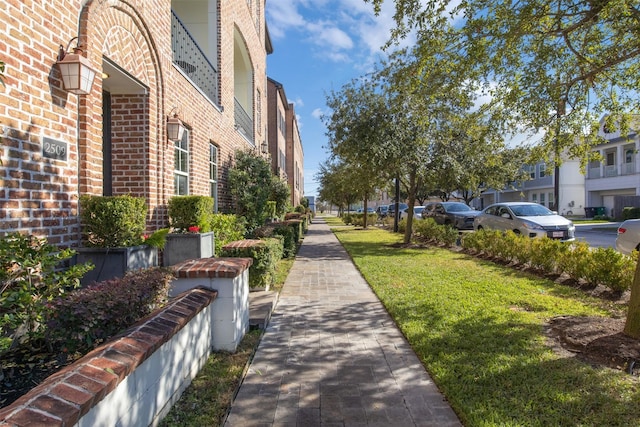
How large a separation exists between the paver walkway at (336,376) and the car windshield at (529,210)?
9908mm

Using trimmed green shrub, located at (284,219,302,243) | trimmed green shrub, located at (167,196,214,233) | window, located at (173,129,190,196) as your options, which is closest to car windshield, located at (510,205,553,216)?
trimmed green shrub, located at (284,219,302,243)

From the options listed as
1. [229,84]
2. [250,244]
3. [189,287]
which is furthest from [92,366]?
[229,84]

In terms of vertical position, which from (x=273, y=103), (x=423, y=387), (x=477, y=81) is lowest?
(x=423, y=387)

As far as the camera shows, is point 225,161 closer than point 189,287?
No

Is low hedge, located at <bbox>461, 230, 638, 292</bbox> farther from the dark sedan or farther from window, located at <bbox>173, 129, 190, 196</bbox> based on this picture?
the dark sedan

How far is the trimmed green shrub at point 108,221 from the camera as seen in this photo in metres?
4.34

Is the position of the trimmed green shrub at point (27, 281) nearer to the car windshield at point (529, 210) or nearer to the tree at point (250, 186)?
the tree at point (250, 186)

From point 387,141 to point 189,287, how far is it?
32.5 feet

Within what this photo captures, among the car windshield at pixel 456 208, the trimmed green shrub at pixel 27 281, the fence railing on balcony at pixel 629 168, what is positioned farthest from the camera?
the fence railing on balcony at pixel 629 168

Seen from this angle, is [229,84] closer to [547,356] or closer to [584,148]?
[584,148]

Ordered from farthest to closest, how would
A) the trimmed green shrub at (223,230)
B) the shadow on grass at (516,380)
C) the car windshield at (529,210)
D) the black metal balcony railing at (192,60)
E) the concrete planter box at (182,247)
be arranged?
1. the car windshield at (529,210)
2. the black metal balcony railing at (192,60)
3. the trimmed green shrub at (223,230)
4. the concrete planter box at (182,247)
5. the shadow on grass at (516,380)

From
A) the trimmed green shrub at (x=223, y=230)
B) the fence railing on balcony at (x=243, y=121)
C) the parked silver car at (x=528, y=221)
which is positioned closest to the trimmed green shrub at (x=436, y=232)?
the parked silver car at (x=528, y=221)

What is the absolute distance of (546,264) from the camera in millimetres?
8305

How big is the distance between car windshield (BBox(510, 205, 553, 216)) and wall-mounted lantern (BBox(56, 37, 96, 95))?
13.5 meters
